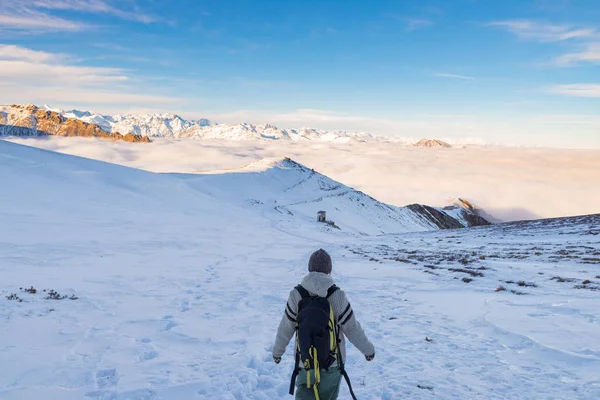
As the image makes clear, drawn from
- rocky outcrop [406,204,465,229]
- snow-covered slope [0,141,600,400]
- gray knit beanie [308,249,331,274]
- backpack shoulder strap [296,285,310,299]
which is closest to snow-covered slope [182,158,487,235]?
rocky outcrop [406,204,465,229]

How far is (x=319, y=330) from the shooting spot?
4.54m

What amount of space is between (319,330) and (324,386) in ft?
2.85

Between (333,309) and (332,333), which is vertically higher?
(333,309)

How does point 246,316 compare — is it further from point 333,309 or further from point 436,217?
point 436,217

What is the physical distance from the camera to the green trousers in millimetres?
4836

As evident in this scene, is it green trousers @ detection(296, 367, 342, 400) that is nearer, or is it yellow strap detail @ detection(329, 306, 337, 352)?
yellow strap detail @ detection(329, 306, 337, 352)

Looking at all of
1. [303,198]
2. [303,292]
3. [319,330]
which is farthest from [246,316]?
[303,198]

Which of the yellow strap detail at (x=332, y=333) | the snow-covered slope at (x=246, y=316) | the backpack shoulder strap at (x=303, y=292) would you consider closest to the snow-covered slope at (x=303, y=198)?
the snow-covered slope at (x=246, y=316)

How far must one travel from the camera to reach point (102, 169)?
57.7 metres

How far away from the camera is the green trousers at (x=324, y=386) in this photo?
484cm

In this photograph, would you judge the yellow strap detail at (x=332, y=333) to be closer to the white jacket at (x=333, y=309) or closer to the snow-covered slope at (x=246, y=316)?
the white jacket at (x=333, y=309)

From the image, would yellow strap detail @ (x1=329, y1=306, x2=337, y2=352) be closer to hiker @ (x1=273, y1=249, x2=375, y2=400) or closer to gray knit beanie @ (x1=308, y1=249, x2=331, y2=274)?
hiker @ (x1=273, y1=249, x2=375, y2=400)

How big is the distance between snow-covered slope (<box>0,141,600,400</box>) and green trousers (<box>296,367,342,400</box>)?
2.43 m

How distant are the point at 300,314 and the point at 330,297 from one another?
1.46 ft
